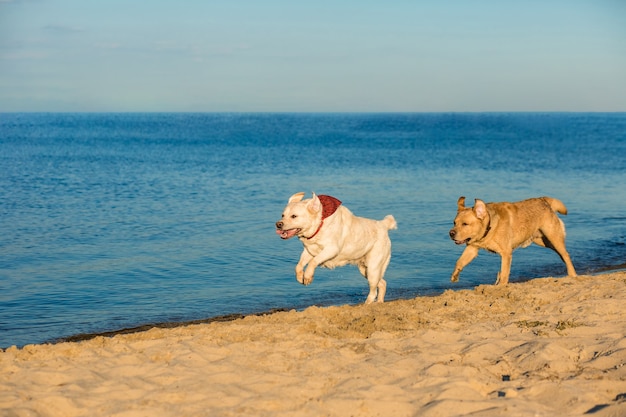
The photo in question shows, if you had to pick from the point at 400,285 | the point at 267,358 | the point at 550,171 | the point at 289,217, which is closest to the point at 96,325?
the point at 289,217

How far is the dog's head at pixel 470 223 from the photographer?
34.1 ft

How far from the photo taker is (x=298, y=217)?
8773 millimetres

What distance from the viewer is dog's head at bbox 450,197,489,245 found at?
10402 mm

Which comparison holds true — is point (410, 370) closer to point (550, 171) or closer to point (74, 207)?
point (74, 207)

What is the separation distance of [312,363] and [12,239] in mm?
11583

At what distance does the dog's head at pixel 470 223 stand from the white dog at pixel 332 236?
A: 985 millimetres

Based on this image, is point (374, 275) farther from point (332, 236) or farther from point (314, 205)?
point (314, 205)

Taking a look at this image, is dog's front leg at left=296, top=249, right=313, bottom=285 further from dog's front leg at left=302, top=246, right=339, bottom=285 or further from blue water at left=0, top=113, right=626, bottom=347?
blue water at left=0, top=113, right=626, bottom=347

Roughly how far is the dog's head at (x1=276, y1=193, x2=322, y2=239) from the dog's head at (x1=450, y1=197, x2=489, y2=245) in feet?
8.25

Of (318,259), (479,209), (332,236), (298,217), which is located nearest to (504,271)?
(479,209)

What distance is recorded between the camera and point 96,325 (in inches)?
404

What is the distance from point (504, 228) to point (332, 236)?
3.26 meters

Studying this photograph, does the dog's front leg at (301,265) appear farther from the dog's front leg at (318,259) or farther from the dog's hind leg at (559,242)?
the dog's hind leg at (559,242)

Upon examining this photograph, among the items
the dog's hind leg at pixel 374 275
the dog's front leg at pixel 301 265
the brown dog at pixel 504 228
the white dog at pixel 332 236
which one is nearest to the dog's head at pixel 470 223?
the brown dog at pixel 504 228
